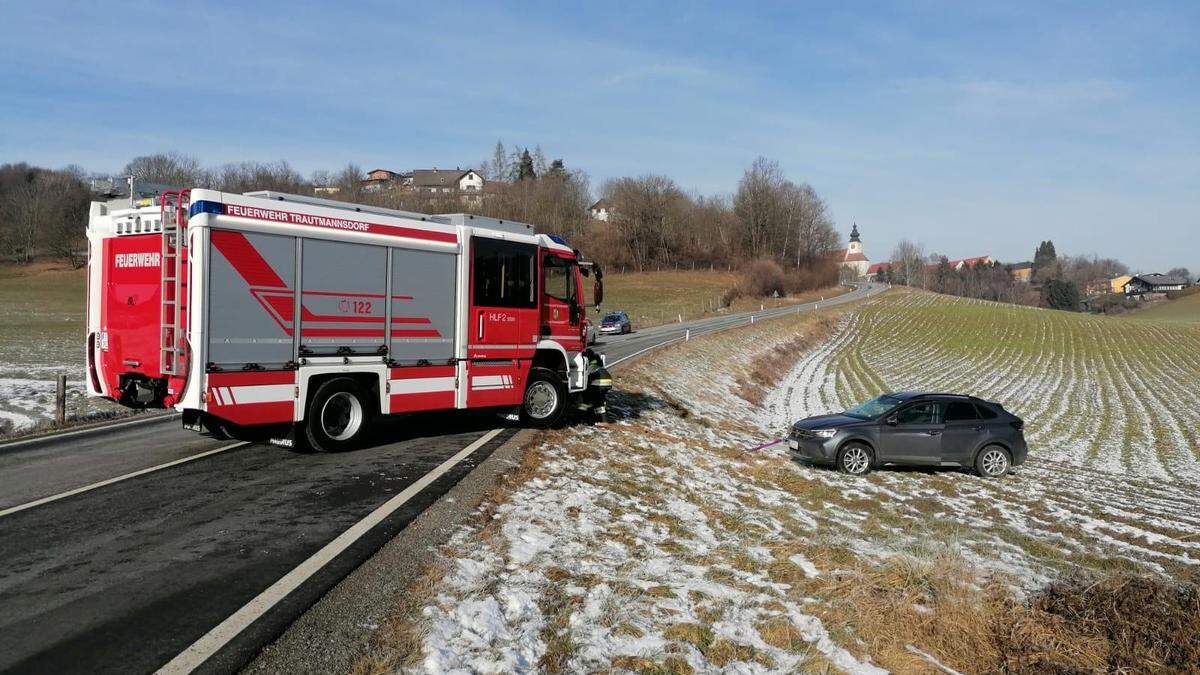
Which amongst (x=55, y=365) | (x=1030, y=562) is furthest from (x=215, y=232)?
(x=55, y=365)

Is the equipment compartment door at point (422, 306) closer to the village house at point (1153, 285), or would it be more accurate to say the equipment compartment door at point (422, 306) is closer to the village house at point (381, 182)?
the village house at point (381, 182)

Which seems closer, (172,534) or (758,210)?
(172,534)

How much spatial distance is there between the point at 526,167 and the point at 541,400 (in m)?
112

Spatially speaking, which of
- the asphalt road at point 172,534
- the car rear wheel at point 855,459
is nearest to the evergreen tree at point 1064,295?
the car rear wheel at point 855,459

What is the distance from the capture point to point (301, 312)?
10.0 m

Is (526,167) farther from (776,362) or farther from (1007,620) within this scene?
(1007,620)

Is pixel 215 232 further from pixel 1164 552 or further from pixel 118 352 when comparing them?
pixel 1164 552

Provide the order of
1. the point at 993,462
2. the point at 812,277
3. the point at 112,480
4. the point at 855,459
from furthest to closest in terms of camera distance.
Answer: the point at 812,277 < the point at 993,462 < the point at 855,459 < the point at 112,480

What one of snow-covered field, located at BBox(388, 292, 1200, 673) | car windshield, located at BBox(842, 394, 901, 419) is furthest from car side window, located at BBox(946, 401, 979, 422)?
snow-covered field, located at BBox(388, 292, 1200, 673)

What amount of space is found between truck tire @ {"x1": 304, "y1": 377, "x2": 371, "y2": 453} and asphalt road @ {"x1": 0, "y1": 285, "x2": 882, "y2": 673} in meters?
0.26

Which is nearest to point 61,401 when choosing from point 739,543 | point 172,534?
point 172,534

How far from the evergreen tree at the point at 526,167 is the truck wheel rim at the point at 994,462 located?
10816cm

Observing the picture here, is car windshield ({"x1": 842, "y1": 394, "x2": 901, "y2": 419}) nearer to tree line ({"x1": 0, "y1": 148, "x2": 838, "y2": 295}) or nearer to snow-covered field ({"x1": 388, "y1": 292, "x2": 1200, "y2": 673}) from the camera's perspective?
snow-covered field ({"x1": 388, "y1": 292, "x2": 1200, "y2": 673})

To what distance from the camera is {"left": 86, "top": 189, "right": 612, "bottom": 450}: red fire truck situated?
9.20 meters
